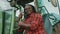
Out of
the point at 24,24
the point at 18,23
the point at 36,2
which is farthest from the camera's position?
the point at 36,2

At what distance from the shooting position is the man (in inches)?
184

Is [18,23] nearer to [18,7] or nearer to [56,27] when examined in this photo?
[18,7]

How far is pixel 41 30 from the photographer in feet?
15.8

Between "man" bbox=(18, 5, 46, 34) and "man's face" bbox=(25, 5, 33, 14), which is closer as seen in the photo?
"man" bbox=(18, 5, 46, 34)

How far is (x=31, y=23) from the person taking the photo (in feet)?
15.4

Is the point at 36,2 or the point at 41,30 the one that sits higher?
the point at 36,2

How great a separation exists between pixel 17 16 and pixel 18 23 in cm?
20

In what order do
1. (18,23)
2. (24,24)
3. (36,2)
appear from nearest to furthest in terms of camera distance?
(24,24) < (18,23) < (36,2)

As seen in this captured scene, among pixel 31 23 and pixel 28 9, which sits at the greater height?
pixel 28 9

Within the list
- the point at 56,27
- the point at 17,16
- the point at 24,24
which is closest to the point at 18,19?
the point at 17,16

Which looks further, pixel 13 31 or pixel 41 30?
pixel 13 31

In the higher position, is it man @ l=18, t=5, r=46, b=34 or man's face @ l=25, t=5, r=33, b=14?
man's face @ l=25, t=5, r=33, b=14

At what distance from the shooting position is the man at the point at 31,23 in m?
4.68

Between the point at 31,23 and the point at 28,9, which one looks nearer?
the point at 31,23
